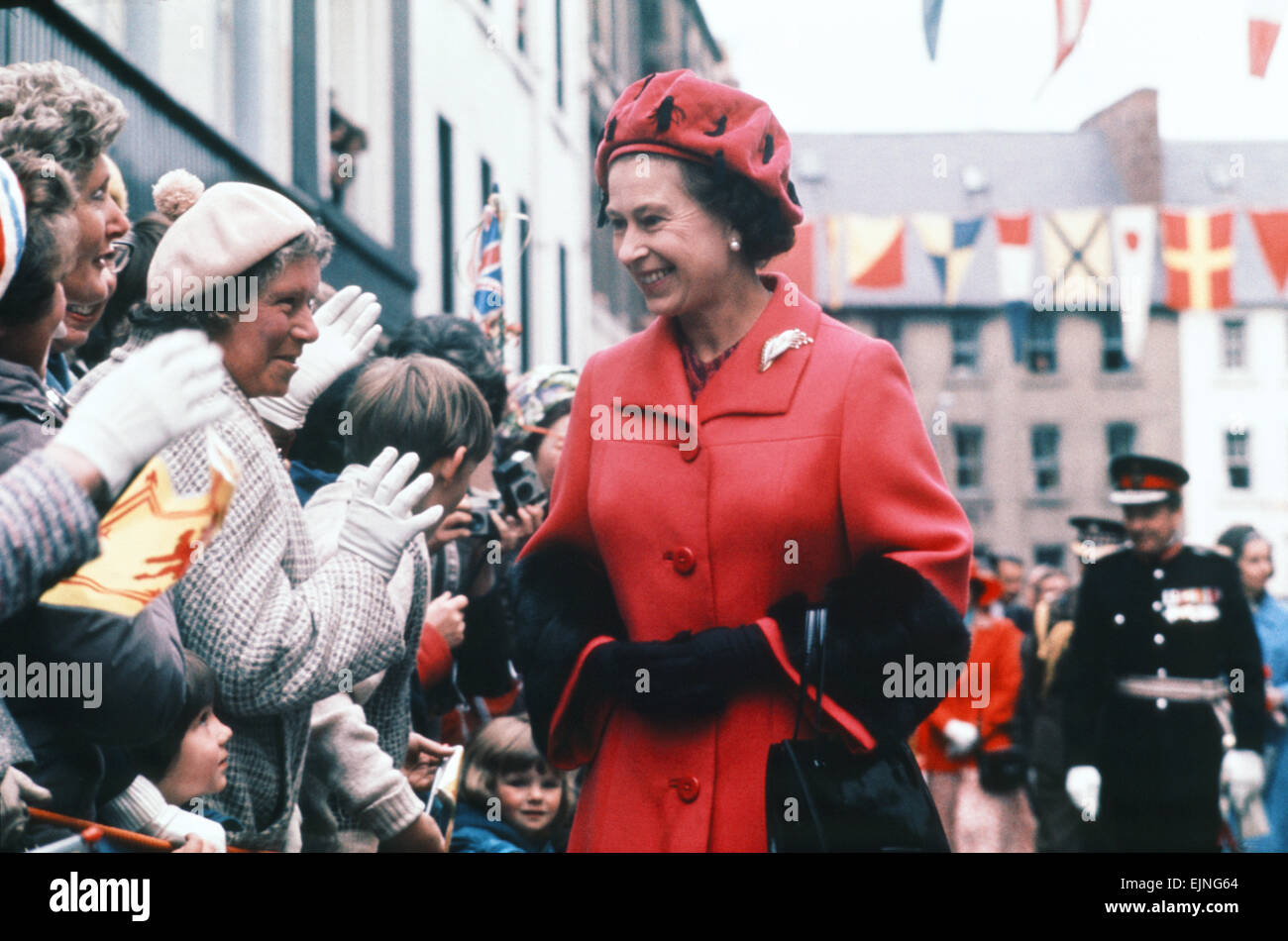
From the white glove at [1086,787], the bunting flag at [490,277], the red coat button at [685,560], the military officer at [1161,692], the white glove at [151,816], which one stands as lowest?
the white glove at [1086,787]

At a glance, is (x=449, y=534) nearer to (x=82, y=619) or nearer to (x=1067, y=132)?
(x=82, y=619)

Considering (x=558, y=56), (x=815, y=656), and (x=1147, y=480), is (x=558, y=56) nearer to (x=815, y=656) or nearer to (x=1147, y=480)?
(x=1147, y=480)

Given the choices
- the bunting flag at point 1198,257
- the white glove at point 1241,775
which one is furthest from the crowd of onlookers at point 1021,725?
the bunting flag at point 1198,257

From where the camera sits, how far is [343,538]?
8.34 ft

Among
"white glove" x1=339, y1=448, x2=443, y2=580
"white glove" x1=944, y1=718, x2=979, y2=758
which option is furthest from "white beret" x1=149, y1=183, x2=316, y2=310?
"white glove" x1=944, y1=718, x2=979, y2=758

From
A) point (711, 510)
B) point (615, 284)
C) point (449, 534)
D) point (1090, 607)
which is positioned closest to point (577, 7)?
point (615, 284)

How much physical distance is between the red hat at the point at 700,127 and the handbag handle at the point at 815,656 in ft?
2.11

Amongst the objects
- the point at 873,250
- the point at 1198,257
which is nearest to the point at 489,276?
the point at 873,250

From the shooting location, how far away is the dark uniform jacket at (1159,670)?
19.7 feet

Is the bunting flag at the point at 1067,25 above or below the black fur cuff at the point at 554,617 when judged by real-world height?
above

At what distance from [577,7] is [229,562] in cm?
1347

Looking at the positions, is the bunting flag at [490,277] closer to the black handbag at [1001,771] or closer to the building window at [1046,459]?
the black handbag at [1001,771]
